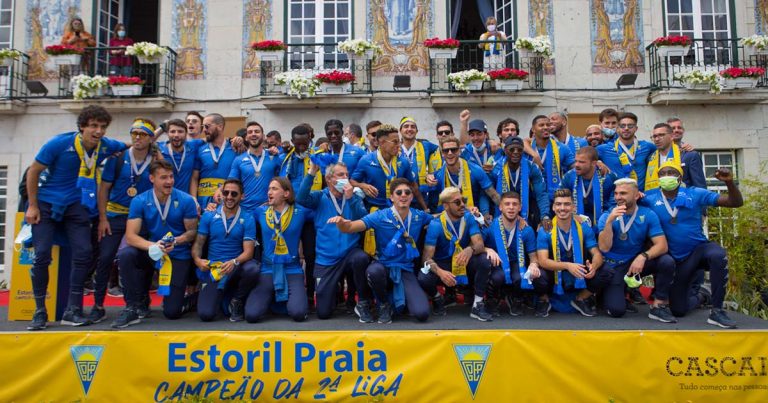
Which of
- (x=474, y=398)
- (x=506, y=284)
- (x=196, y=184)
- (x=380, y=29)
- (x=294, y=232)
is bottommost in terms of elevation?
(x=474, y=398)

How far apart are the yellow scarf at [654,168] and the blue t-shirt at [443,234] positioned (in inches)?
90.5

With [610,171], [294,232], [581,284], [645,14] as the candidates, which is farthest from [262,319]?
[645,14]

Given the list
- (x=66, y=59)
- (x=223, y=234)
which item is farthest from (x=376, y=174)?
(x=66, y=59)

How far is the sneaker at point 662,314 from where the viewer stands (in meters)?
5.60

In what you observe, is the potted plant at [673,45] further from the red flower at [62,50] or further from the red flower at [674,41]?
the red flower at [62,50]

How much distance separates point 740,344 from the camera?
4.83m

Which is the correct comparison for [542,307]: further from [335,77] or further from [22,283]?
[335,77]

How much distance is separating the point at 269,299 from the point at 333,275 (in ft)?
2.38

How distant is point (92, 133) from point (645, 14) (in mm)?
11542

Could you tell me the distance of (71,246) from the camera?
5.57 m

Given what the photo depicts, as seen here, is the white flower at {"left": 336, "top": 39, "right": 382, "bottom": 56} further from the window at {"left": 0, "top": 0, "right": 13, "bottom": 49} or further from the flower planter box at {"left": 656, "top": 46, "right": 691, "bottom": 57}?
the window at {"left": 0, "top": 0, "right": 13, "bottom": 49}

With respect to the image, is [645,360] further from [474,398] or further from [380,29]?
[380,29]

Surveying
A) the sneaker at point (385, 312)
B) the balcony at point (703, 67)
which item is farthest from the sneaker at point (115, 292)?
the balcony at point (703, 67)

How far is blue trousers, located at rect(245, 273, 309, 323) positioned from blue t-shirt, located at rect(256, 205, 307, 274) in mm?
98
